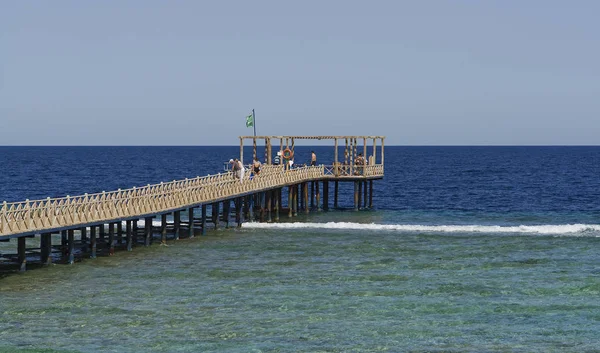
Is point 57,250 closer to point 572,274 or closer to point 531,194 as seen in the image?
point 572,274

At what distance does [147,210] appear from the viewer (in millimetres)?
45969

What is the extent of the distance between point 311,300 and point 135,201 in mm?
15166

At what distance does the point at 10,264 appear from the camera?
40250mm

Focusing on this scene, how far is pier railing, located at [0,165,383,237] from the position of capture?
37.3 m

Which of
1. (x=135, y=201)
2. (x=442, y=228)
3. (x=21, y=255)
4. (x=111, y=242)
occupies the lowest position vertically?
(x=442, y=228)

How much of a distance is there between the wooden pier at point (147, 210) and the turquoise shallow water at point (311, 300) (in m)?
1.59

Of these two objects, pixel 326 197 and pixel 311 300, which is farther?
pixel 326 197

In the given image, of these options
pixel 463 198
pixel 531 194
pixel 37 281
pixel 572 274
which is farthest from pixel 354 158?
pixel 37 281

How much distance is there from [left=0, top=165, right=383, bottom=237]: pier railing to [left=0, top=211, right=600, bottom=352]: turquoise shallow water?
2015 mm

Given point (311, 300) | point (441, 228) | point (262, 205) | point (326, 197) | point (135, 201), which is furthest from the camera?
point (326, 197)

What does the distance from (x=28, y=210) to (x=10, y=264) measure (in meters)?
4.11

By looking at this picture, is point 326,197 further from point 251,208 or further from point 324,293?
point 324,293

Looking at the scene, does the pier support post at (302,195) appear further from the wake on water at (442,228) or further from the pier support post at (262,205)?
the wake on water at (442,228)

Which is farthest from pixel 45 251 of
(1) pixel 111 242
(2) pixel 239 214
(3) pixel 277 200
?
(3) pixel 277 200
